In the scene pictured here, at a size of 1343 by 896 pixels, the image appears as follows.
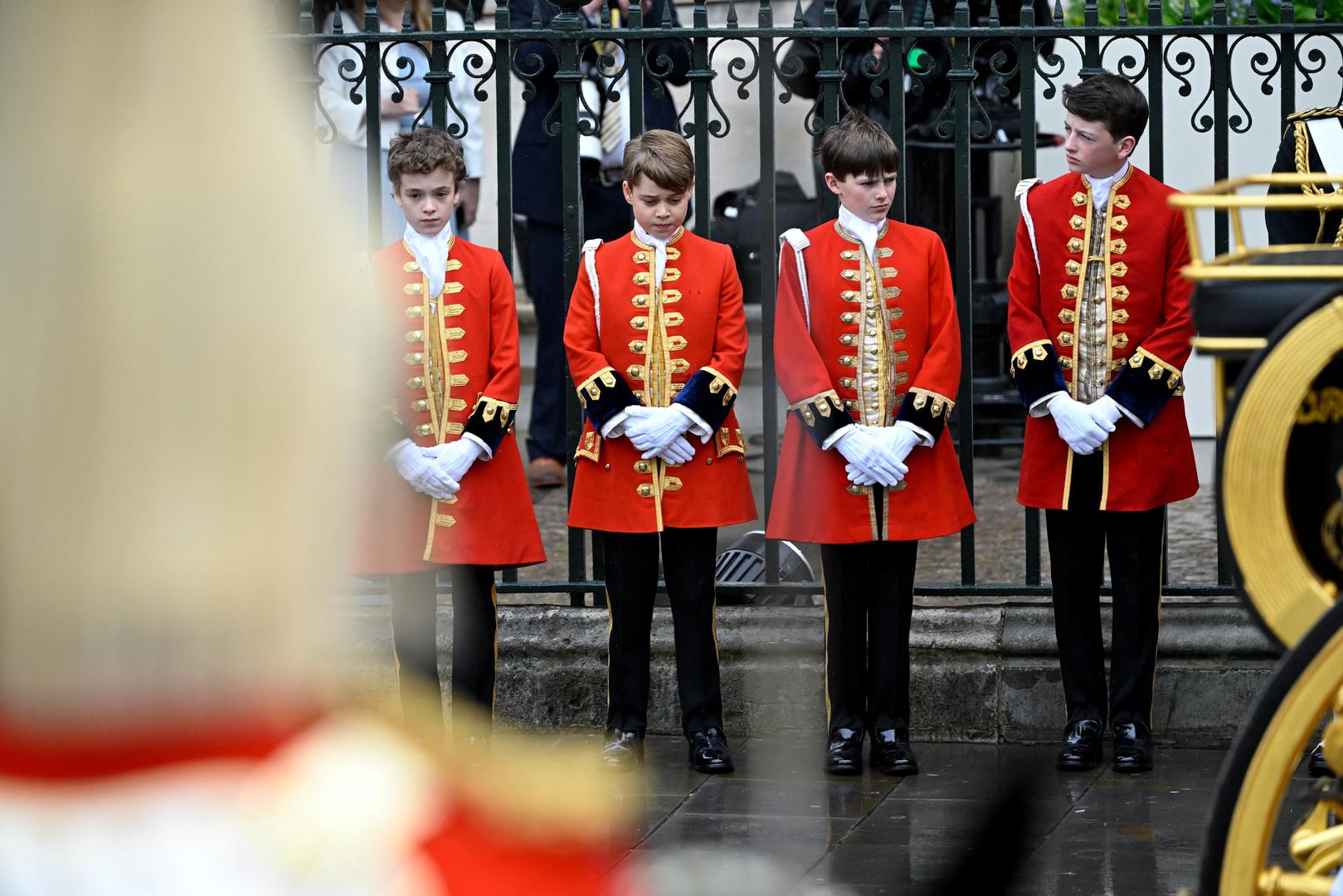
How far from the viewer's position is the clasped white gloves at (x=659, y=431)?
5062 millimetres

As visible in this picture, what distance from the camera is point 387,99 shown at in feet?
25.2

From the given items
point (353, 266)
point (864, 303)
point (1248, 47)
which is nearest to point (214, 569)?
point (353, 266)

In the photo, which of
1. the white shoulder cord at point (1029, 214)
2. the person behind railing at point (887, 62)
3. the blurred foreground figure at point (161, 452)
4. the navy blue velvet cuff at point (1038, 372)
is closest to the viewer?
the blurred foreground figure at point (161, 452)

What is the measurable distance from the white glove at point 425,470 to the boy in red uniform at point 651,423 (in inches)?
15.4

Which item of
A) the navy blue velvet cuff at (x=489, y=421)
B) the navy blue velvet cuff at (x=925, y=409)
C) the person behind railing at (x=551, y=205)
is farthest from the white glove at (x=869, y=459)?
the person behind railing at (x=551, y=205)

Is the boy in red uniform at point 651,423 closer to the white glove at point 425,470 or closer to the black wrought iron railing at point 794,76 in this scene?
the black wrought iron railing at point 794,76

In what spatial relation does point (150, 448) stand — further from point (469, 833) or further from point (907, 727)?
point (907, 727)

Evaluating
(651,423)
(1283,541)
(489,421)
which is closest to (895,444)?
(651,423)

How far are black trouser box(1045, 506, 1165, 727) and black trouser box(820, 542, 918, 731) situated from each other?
446mm

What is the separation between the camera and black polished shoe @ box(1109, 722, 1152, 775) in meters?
5.06

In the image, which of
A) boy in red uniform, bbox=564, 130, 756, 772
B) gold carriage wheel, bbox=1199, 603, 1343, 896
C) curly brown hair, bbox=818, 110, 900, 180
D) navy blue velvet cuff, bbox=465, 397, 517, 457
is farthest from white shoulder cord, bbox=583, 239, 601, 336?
gold carriage wheel, bbox=1199, 603, 1343, 896

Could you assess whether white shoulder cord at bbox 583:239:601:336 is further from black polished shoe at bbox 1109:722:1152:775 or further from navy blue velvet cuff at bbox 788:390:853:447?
black polished shoe at bbox 1109:722:1152:775

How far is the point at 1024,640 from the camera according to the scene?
5.39 meters

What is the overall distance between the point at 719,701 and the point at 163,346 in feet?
14.3
